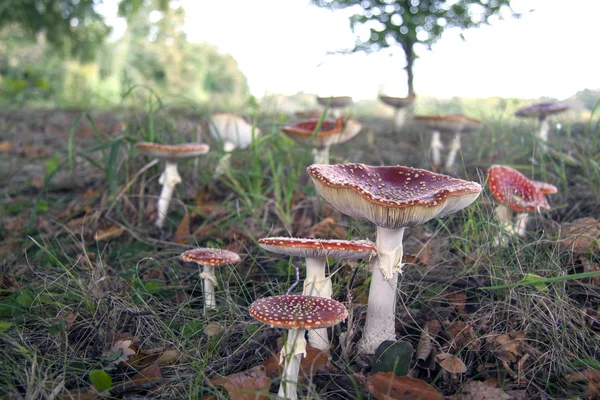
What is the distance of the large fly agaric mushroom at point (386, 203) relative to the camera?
87.0 inches

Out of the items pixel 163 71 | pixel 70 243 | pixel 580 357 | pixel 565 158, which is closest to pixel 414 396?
pixel 580 357

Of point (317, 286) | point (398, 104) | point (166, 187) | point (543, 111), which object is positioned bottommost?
point (317, 286)

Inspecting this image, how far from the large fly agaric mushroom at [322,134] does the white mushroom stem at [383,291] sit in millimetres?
1995

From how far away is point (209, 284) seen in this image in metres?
2.98

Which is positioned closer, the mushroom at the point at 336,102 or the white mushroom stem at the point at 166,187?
the white mushroom stem at the point at 166,187

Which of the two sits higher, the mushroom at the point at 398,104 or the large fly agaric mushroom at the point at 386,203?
the mushroom at the point at 398,104

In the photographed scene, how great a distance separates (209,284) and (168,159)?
1.84 meters

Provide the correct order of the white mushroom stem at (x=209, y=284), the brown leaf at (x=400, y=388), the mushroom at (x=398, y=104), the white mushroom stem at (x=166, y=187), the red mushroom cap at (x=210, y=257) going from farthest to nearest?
the mushroom at (x=398, y=104)
the white mushroom stem at (x=166, y=187)
the white mushroom stem at (x=209, y=284)
the red mushroom cap at (x=210, y=257)
the brown leaf at (x=400, y=388)

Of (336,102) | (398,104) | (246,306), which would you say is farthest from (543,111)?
(246,306)

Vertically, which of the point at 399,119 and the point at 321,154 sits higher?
the point at 399,119

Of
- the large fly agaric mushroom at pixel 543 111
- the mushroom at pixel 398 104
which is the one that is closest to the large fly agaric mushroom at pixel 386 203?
the large fly agaric mushroom at pixel 543 111

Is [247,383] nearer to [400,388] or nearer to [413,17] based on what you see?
[400,388]

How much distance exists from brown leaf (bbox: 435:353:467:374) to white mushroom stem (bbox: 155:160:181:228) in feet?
9.88

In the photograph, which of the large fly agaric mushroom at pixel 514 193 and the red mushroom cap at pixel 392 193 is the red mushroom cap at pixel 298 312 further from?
the large fly agaric mushroom at pixel 514 193
